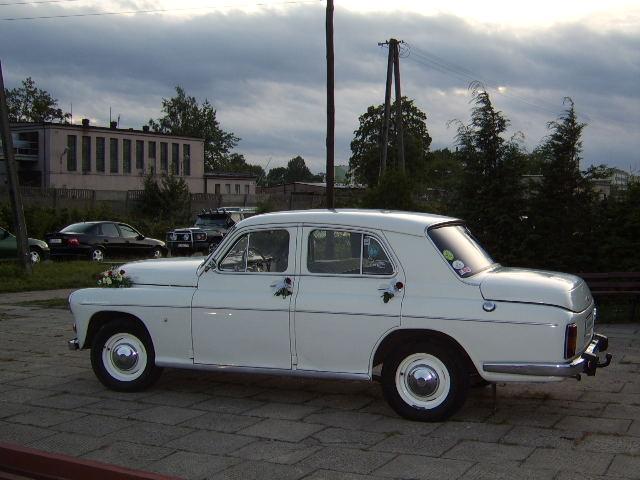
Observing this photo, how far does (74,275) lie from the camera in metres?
19.8

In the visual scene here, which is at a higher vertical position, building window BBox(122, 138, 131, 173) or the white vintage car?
building window BBox(122, 138, 131, 173)

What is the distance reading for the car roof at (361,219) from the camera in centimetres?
670

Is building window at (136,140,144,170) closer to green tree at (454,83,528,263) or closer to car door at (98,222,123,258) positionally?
car door at (98,222,123,258)

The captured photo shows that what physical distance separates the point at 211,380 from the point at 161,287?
1249 millimetres

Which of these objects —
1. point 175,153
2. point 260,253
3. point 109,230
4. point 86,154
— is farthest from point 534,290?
point 175,153

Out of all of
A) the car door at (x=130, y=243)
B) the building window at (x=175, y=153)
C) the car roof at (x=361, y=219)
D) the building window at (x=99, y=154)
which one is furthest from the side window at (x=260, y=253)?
the building window at (x=175, y=153)

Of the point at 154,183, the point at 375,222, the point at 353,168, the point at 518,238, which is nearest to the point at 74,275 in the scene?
the point at 518,238

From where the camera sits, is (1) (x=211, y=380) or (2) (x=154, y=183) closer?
(1) (x=211, y=380)

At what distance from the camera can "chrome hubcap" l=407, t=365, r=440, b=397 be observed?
250 inches

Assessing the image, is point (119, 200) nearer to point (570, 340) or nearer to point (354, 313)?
point (354, 313)

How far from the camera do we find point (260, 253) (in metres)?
7.12

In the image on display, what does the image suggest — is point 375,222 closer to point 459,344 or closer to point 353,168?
point 459,344

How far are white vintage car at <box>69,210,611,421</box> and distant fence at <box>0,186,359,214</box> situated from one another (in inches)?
843

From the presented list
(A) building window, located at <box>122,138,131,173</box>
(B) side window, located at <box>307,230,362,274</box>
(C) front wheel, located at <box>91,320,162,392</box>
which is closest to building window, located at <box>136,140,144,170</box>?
(A) building window, located at <box>122,138,131,173</box>
